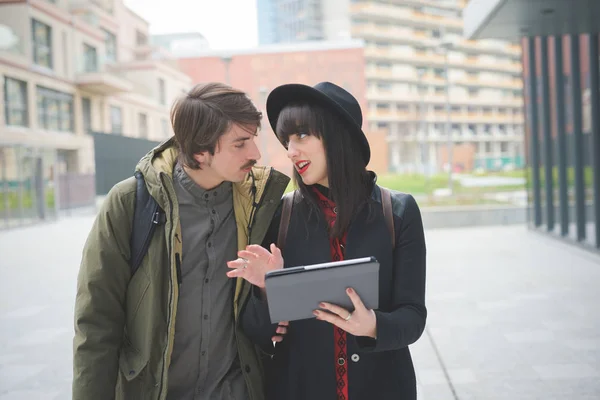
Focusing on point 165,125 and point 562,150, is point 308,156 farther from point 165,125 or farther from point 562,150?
point 165,125

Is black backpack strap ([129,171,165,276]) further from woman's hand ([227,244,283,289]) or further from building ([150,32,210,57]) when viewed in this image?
building ([150,32,210,57])

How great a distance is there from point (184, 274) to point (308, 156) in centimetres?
55

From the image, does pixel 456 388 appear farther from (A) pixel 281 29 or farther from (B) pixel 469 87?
(B) pixel 469 87

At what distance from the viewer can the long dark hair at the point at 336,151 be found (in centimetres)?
171

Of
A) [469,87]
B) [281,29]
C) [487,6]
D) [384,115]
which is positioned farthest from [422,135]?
[487,6]

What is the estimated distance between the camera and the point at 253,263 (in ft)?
5.20

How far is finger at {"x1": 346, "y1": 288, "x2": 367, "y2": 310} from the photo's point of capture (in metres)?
1.46

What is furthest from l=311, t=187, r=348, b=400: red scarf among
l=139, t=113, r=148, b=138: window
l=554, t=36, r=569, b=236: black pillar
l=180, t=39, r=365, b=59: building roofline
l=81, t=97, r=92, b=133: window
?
l=139, t=113, r=148, b=138: window

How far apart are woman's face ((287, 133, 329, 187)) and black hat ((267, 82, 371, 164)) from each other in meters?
0.11

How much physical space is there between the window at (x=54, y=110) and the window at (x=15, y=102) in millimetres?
534

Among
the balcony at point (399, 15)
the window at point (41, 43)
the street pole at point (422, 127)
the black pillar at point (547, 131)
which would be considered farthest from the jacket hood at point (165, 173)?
the street pole at point (422, 127)

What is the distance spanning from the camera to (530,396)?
13.0 ft

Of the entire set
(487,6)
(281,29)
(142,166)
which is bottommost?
(142,166)

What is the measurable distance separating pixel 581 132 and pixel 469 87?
5160 centimetres
